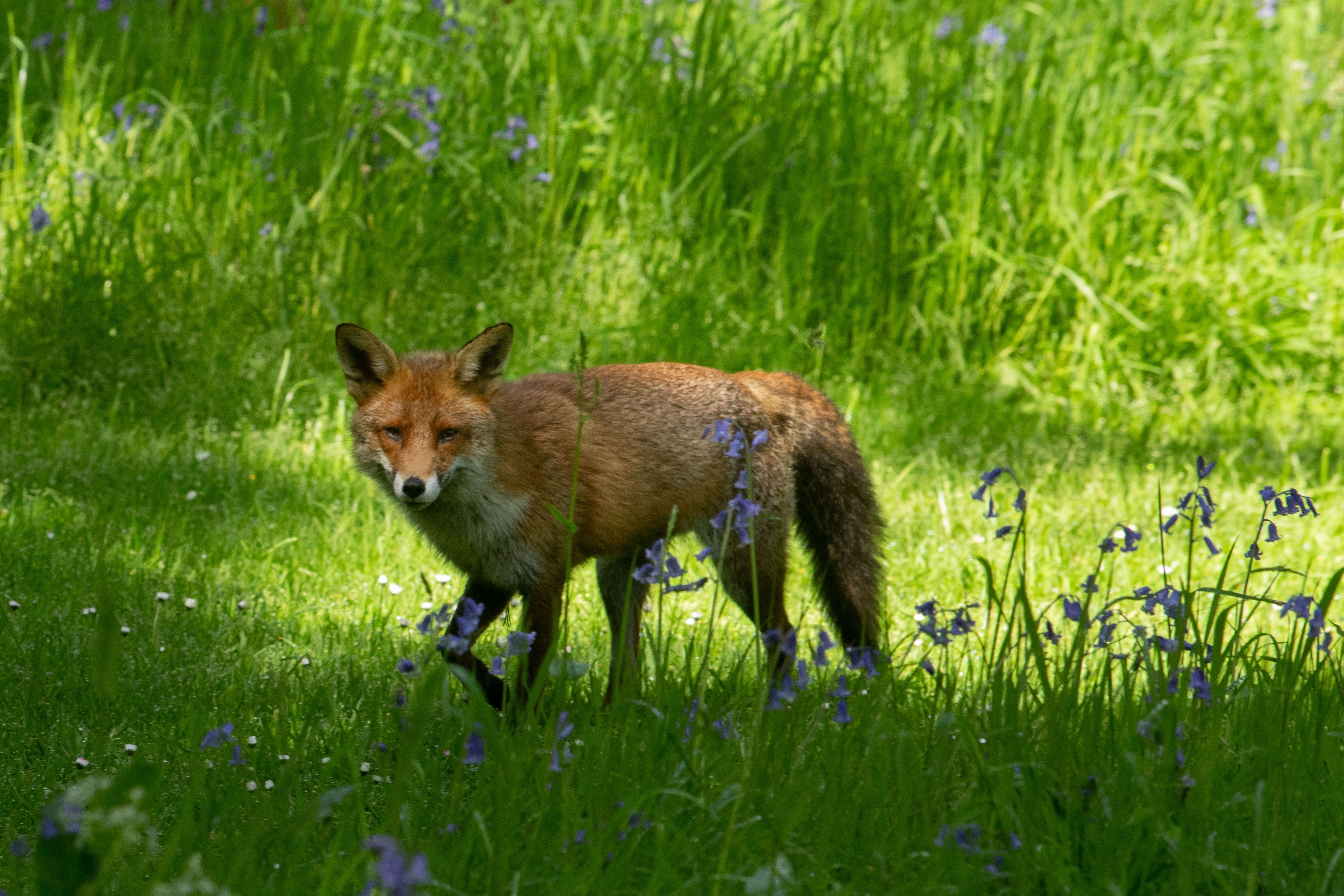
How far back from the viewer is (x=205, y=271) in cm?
726

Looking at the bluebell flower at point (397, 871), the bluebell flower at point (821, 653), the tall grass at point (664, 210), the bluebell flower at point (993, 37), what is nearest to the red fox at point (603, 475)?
the bluebell flower at point (821, 653)

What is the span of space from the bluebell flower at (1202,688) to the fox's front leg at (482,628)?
1561 millimetres

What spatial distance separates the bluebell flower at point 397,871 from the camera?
5.74 ft

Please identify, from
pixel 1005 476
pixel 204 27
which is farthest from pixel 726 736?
pixel 204 27

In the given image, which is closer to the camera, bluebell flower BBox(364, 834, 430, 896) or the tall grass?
bluebell flower BBox(364, 834, 430, 896)

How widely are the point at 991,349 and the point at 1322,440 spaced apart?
1.85m

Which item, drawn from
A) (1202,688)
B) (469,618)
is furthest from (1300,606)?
(469,618)

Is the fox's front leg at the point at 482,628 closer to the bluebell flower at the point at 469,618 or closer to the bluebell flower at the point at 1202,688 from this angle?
the bluebell flower at the point at 469,618

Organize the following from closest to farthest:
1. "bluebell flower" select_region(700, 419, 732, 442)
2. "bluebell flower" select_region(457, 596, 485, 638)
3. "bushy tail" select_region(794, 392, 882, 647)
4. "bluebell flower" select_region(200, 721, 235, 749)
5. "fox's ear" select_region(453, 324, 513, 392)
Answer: "bluebell flower" select_region(200, 721, 235, 749), "bluebell flower" select_region(457, 596, 485, 638), "bluebell flower" select_region(700, 419, 732, 442), "fox's ear" select_region(453, 324, 513, 392), "bushy tail" select_region(794, 392, 882, 647)

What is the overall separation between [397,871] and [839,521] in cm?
324

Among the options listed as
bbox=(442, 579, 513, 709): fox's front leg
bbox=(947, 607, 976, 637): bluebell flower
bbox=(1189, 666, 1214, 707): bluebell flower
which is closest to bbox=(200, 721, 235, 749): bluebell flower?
bbox=(442, 579, 513, 709): fox's front leg

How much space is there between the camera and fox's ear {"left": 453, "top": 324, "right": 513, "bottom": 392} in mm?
4410

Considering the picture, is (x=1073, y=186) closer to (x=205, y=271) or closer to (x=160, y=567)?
(x=205, y=271)

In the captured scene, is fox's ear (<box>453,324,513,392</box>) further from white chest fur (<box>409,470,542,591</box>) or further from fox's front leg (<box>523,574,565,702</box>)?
fox's front leg (<box>523,574,565,702</box>)
